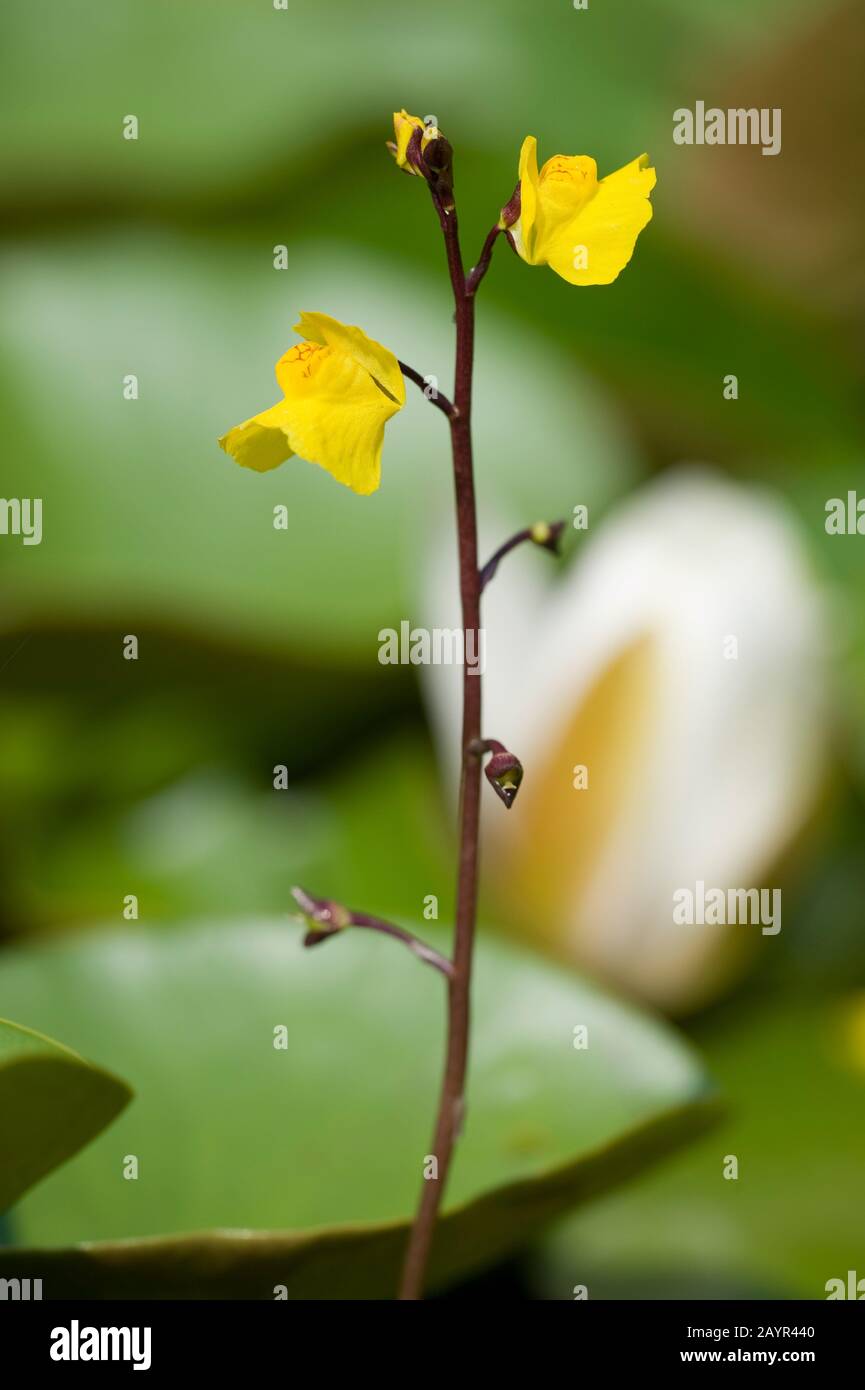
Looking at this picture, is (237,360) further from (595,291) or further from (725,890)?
(725,890)

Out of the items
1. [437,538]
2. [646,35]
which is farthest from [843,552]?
[646,35]

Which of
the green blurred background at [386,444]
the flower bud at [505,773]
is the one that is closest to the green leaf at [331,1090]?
the green blurred background at [386,444]

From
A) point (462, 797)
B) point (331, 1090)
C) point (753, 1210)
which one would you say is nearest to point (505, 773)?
point (462, 797)

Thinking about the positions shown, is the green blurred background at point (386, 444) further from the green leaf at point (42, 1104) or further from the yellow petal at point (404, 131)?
the yellow petal at point (404, 131)

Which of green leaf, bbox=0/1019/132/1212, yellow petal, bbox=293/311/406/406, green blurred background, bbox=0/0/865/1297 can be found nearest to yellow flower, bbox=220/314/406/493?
yellow petal, bbox=293/311/406/406

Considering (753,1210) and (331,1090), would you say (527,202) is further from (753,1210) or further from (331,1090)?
(753,1210)

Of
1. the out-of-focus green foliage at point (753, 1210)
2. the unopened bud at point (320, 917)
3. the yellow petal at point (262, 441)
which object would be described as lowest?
the out-of-focus green foliage at point (753, 1210)
